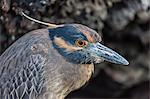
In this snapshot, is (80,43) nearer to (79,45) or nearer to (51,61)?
(79,45)

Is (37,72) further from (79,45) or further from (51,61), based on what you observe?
(79,45)

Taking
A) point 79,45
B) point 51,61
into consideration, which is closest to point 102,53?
point 79,45

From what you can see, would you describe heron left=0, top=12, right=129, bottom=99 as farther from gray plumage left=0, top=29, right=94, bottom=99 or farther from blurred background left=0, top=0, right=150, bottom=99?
blurred background left=0, top=0, right=150, bottom=99

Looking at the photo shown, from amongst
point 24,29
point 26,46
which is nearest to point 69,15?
point 24,29

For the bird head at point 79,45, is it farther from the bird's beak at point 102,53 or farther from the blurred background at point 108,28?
the blurred background at point 108,28

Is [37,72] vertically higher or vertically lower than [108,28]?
lower

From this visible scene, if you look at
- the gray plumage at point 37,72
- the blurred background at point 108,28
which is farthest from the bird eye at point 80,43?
the blurred background at point 108,28

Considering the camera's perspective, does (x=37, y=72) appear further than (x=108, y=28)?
No
